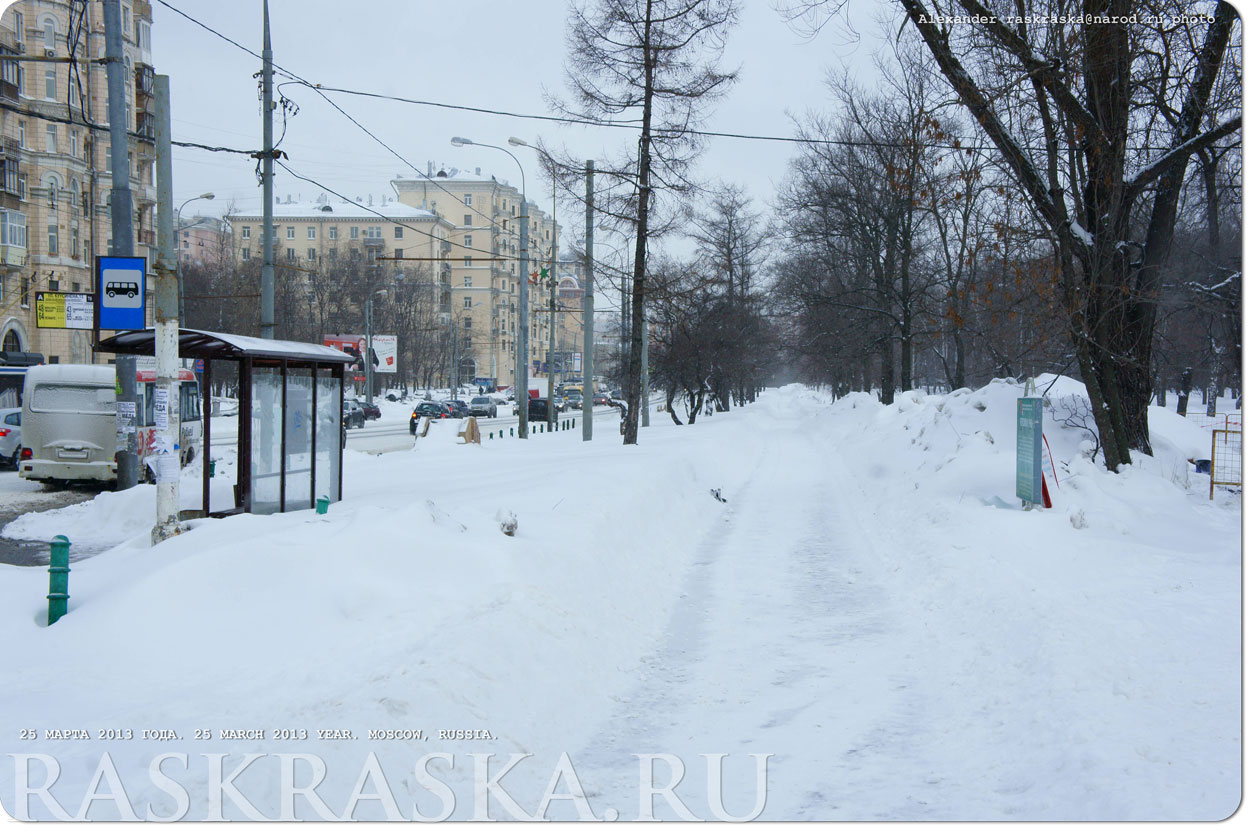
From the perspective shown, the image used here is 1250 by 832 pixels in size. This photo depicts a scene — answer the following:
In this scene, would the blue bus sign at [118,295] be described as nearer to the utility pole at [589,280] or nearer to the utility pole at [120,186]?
the utility pole at [120,186]

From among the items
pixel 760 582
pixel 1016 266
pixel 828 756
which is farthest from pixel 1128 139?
pixel 828 756

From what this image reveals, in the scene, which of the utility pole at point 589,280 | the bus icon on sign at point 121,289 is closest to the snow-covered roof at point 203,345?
the bus icon on sign at point 121,289

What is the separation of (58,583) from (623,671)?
3.89 meters

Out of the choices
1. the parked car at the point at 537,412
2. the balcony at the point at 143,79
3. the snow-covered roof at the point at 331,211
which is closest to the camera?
the balcony at the point at 143,79

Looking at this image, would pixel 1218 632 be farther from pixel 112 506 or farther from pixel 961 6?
pixel 112 506

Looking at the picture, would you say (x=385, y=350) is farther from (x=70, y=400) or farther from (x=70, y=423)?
(x=70, y=423)

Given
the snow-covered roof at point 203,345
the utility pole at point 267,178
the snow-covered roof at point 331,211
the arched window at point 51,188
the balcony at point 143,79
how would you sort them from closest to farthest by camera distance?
the snow-covered roof at point 203,345 < the utility pole at point 267,178 < the balcony at point 143,79 < the arched window at point 51,188 < the snow-covered roof at point 331,211

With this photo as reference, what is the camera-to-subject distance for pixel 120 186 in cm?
1392

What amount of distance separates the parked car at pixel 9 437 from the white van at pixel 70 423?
5.76 metres

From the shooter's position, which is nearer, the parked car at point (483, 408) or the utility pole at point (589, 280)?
the utility pole at point (589, 280)

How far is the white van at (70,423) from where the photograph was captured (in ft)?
59.5

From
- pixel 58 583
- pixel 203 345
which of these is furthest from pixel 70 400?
pixel 58 583

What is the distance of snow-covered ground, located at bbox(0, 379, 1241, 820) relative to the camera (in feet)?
14.6
